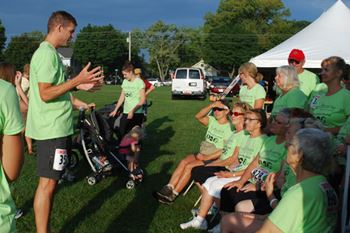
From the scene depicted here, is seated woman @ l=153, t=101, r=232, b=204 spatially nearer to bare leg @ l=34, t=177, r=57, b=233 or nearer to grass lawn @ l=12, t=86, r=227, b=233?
grass lawn @ l=12, t=86, r=227, b=233

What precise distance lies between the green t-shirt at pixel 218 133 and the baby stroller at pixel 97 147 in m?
1.44

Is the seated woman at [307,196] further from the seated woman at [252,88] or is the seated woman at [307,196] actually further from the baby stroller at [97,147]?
the baby stroller at [97,147]

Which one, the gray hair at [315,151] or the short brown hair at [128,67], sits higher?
the short brown hair at [128,67]

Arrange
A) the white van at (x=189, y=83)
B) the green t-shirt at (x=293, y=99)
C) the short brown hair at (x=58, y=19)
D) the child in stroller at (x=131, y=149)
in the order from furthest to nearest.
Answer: the white van at (x=189, y=83)
the child in stroller at (x=131, y=149)
the green t-shirt at (x=293, y=99)
the short brown hair at (x=58, y=19)

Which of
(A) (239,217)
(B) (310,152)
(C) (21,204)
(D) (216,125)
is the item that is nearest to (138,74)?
(D) (216,125)

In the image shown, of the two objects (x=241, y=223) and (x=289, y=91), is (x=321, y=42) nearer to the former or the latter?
(x=289, y=91)

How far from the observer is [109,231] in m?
4.97

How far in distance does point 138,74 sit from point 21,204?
369 centimetres

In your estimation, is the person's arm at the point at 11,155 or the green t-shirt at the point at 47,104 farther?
the green t-shirt at the point at 47,104

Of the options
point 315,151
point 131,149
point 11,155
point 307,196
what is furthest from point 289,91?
point 11,155

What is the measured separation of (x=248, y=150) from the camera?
4887 mm

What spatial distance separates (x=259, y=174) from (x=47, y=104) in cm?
213

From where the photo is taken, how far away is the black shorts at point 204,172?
539cm

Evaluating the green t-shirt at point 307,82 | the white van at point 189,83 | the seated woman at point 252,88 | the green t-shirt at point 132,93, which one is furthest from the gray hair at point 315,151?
the white van at point 189,83
